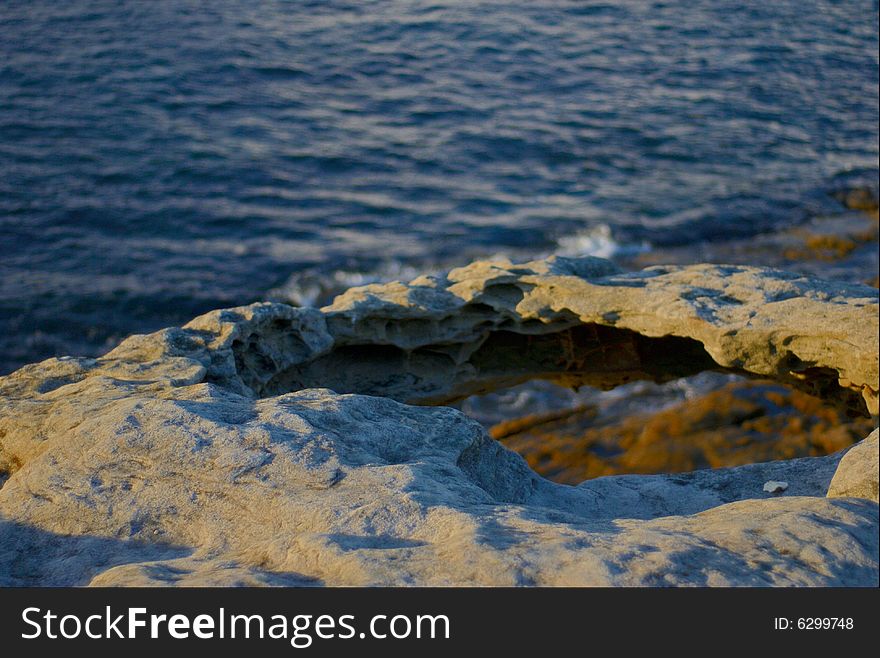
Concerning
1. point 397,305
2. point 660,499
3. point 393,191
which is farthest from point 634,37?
point 660,499

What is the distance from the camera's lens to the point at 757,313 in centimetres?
655

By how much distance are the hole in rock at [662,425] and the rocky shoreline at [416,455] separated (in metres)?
0.81

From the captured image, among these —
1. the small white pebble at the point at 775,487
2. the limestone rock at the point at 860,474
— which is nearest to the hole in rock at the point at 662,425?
the small white pebble at the point at 775,487

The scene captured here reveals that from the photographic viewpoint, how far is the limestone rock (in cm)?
440

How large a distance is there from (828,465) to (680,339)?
7.25 ft

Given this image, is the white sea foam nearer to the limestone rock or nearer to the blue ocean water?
the blue ocean water

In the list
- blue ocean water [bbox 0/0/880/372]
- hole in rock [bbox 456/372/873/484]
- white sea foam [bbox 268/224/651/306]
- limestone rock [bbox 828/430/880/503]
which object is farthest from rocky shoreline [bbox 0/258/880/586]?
blue ocean water [bbox 0/0/880/372]

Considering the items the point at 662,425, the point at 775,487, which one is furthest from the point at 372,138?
the point at 775,487

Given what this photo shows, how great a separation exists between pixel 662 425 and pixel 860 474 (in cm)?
477

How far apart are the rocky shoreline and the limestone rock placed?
16 mm

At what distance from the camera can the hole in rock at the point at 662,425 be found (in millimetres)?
8594

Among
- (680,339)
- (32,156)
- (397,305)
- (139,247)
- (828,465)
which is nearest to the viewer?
(828,465)

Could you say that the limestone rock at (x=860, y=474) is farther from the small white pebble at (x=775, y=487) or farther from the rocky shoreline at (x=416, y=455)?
the small white pebble at (x=775, y=487)
